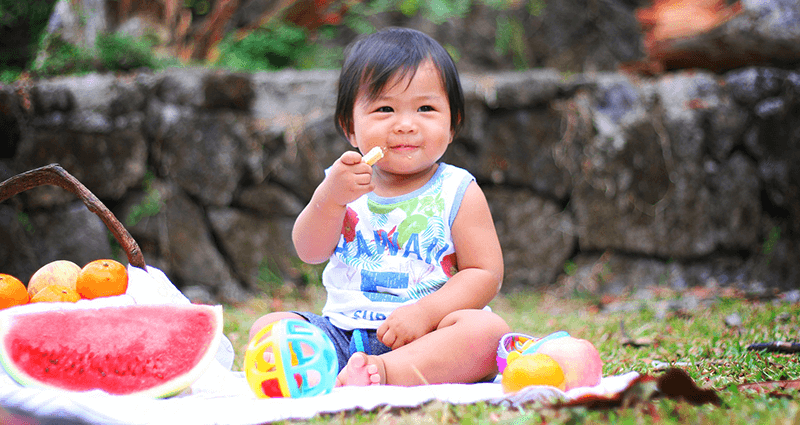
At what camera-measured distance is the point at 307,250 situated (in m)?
1.99

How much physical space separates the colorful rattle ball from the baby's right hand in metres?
0.49

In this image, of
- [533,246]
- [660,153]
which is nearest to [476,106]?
[533,246]

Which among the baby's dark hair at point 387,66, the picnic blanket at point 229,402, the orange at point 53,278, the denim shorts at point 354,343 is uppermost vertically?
the baby's dark hair at point 387,66

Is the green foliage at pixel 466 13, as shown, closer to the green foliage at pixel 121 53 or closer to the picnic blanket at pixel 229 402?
the green foliage at pixel 121 53

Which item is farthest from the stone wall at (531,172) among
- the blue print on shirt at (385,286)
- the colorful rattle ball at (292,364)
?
the colorful rattle ball at (292,364)

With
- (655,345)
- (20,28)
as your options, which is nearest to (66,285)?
(655,345)

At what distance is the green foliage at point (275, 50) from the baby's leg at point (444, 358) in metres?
3.89

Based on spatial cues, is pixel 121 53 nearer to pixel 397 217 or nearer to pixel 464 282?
pixel 397 217

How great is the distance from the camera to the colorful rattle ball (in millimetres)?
1397

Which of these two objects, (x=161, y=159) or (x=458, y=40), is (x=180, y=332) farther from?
(x=458, y=40)

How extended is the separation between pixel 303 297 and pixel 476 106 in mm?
1875

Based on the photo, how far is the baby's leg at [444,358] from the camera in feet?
5.24

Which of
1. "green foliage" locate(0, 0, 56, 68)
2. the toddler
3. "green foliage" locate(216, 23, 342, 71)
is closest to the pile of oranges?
the toddler

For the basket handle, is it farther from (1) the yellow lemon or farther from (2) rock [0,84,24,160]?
(2) rock [0,84,24,160]
